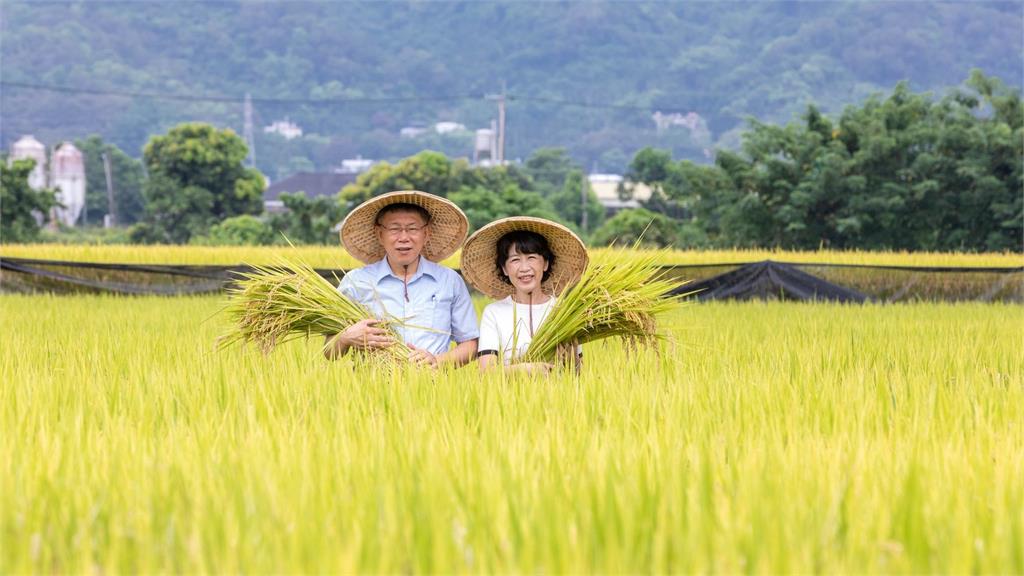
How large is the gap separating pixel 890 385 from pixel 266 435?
198 cm

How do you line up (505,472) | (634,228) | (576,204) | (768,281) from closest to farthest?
(505,472) → (768,281) → (634,228) → (576,204)

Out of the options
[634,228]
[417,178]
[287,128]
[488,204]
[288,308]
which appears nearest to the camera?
[288,308]

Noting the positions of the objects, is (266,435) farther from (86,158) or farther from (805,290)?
(86,158)

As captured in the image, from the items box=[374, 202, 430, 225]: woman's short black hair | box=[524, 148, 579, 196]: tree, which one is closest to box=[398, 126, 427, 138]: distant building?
box=[524, 148, 579, 196]: tree

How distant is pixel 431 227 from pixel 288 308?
584 millimetres

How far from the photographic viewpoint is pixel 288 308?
420 cm

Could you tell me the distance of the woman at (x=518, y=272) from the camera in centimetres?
408

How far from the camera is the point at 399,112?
593ft

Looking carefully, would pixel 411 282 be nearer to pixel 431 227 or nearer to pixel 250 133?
pixel 431 227

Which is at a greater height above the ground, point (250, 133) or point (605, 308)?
point (250, 133)

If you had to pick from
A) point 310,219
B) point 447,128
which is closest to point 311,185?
point 310,219

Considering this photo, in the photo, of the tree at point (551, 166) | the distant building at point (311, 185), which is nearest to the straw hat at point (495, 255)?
the tree at point (551, 166)

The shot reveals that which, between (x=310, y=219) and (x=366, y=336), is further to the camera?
(x=310, y=219)

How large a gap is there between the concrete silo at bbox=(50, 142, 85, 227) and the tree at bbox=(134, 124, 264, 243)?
31674 mm
